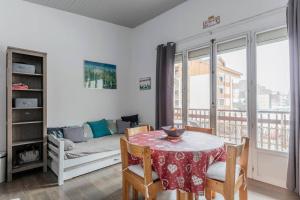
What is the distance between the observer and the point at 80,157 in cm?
288

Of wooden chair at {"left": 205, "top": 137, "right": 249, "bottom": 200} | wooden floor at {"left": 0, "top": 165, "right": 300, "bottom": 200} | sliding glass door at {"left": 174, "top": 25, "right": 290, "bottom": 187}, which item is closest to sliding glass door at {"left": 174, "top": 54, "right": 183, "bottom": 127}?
sliding glass door at {"left": 174, "top": 25, "right": 290, "bottom": 187}

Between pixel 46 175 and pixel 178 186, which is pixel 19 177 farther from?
pixel 178 186

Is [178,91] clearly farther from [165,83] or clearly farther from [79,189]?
[79,189]

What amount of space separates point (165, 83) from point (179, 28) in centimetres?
108

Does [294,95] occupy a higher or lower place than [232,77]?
lower

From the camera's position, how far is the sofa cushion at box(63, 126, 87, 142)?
337 centimetres

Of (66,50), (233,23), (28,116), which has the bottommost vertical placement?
(28,116)

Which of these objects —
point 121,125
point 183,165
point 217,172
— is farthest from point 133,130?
point 121,125

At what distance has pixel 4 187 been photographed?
99.6 inches

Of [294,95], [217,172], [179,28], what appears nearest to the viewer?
[217,172]

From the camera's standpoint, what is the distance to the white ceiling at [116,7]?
137 inches

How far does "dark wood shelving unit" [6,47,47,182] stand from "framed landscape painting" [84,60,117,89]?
0.93 m

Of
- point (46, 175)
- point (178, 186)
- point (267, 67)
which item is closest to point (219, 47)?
point (267, 67)

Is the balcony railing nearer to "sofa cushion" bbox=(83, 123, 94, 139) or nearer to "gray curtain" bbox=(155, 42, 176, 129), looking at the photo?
"gray curtain" bbox=(155, 42, 176, 129)
